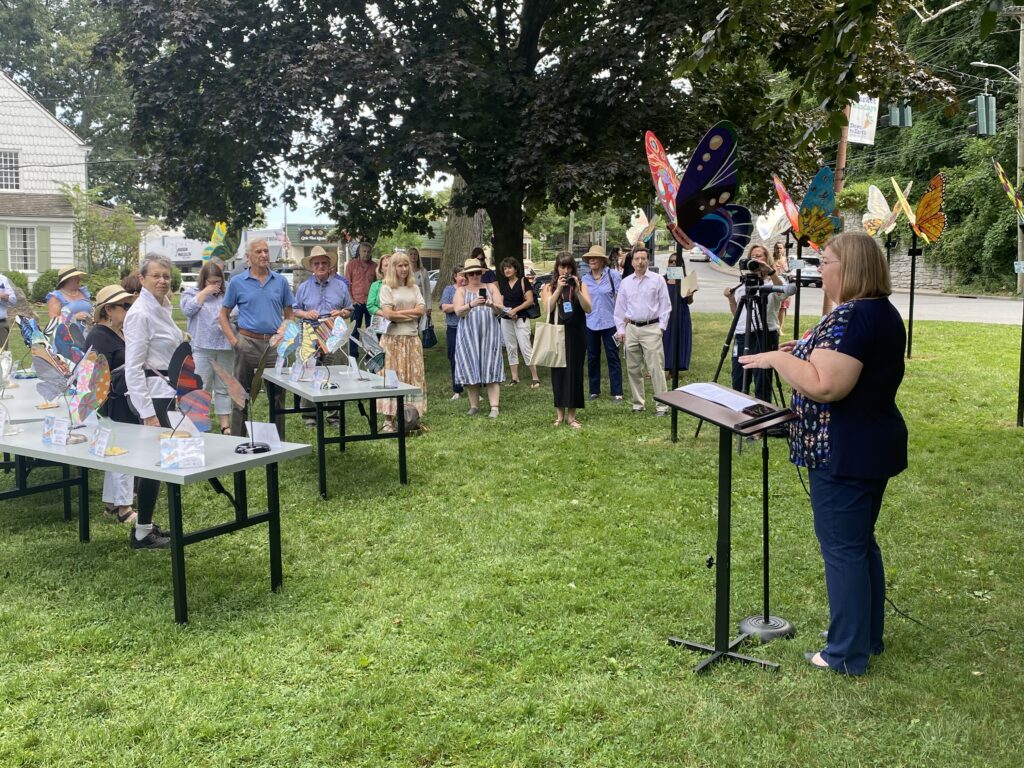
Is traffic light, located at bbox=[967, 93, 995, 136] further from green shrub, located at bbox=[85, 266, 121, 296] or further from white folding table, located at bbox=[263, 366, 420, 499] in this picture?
Answer: green shrub, located at bbox=[85, 266, 121, 296]

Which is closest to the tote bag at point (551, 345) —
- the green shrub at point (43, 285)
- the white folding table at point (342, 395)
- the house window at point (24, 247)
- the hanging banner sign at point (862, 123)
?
the white folding table at point (342, 395)

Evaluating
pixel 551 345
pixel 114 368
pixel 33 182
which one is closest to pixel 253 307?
pixel 114 368

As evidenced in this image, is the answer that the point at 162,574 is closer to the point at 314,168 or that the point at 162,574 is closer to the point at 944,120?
the point at 314,168

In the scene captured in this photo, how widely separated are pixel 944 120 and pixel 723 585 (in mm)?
36383

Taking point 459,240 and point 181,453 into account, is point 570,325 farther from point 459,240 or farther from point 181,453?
point 459,240

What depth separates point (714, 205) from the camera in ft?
24.3

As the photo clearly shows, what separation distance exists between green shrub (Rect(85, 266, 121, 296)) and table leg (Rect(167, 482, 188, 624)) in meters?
26.8

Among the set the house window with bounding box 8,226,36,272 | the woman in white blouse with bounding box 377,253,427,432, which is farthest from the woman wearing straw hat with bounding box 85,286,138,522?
the house window with bounding box 8,226,36,272

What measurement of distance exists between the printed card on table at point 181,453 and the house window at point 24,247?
33.9m

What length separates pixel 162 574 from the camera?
5.31 meters

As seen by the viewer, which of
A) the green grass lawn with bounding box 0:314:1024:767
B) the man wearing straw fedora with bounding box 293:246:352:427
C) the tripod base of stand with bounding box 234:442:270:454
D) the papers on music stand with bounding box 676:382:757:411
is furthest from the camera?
the man wearing straw fedora with bounding box 293:246:352:427

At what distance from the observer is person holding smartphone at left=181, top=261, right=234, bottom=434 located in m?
8.57

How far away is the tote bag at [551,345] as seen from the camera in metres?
9.38

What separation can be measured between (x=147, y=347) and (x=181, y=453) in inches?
58.3
